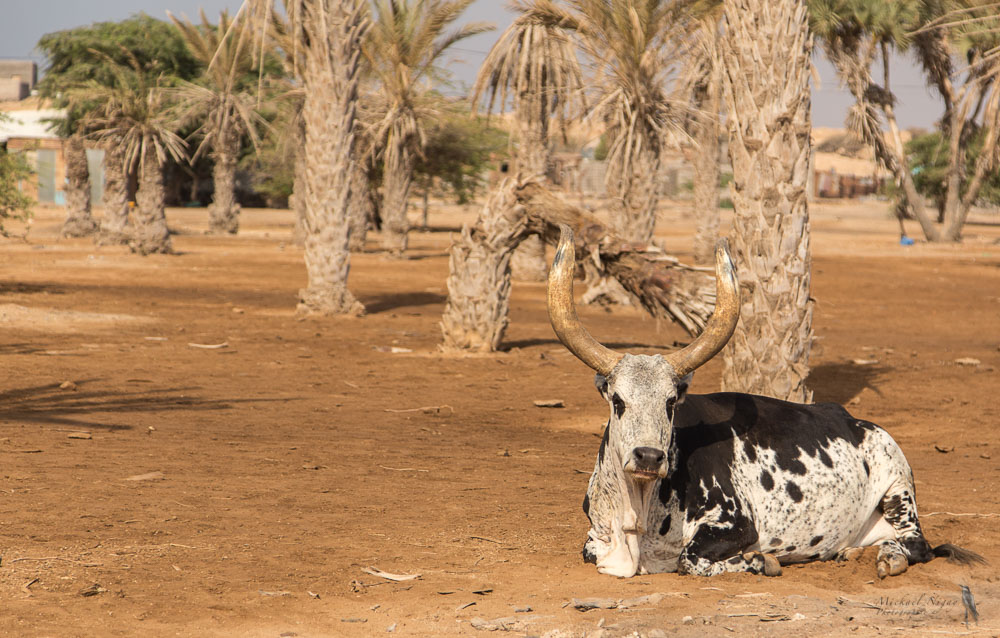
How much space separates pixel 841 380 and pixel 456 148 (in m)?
31.4

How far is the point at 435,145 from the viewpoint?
139 ft

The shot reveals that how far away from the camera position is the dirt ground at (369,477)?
5.06 metres

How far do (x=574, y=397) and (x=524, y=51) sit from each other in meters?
15.0

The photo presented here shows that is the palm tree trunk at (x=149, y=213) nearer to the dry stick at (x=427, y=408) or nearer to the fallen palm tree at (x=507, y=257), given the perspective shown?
the fallen palm tree at (x=507, y=257)

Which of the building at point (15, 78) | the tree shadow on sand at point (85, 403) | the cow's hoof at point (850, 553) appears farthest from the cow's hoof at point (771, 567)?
the building at point (15, 78)

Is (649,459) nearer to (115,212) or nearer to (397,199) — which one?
(397,199)

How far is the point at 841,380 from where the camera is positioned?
42.4 ft

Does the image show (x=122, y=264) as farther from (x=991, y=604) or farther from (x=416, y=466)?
(x=991, y=604)

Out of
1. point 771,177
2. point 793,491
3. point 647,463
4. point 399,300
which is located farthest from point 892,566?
point 399,300

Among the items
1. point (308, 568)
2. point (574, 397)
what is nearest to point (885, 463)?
point (308, 568)

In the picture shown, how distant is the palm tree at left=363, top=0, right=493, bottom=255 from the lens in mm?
31344

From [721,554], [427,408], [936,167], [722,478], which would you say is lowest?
[427,408]

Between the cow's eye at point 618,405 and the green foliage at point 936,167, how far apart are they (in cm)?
4359

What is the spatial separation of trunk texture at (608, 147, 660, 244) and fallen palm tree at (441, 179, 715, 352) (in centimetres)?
548
